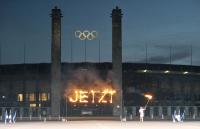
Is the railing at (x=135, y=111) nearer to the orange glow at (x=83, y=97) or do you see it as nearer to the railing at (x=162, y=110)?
the railing at (x=162, y=110)

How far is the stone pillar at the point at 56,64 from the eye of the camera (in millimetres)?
90000

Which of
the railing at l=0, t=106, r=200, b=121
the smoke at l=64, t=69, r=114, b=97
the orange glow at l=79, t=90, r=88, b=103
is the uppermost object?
the smoke at l=64, t=69, r=114, b=97

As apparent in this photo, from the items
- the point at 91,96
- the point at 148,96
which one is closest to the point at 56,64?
the point at 91,96

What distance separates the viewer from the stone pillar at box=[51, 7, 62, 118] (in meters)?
90.0

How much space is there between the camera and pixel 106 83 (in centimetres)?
9594

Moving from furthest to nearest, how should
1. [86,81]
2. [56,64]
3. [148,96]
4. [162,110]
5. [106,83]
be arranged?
1. [148,96]
2. [162,110]
3. [86,81]
4. [106,83]
5. [56,64]

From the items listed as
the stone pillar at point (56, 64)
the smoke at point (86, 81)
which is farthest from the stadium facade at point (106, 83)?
the smoke at point (86, 81)

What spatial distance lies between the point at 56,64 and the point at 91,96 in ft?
28.0

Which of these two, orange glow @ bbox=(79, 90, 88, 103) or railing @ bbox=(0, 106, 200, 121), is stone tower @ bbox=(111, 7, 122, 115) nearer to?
railing @ bbox=(0, 106, 200, 121)

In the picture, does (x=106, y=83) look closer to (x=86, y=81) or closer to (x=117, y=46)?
(x=86, y=81)

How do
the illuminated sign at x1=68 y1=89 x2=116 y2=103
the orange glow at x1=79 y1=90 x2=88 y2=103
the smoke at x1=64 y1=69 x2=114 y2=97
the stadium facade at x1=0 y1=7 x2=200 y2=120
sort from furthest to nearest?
the smoke at x1=64 y1=69 x2=114 y2=97 < the orange glow at x1=79 y1=90 x2=88 y2=103 < the illuminated sign at x1=68 y1=89 x2=116 y2=103 < the stadium facade at x1=0 y1=7 x2=200 y2=120

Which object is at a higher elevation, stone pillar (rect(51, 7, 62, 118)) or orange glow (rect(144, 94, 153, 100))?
stone pillar (rect(51, 7, 62, 118))

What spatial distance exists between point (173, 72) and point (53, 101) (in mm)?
25764

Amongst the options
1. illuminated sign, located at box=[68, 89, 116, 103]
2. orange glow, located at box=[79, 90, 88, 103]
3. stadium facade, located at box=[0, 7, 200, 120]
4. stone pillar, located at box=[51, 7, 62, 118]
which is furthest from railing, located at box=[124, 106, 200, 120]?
stone pillar, located at box=[51, 7, 62, 118]
